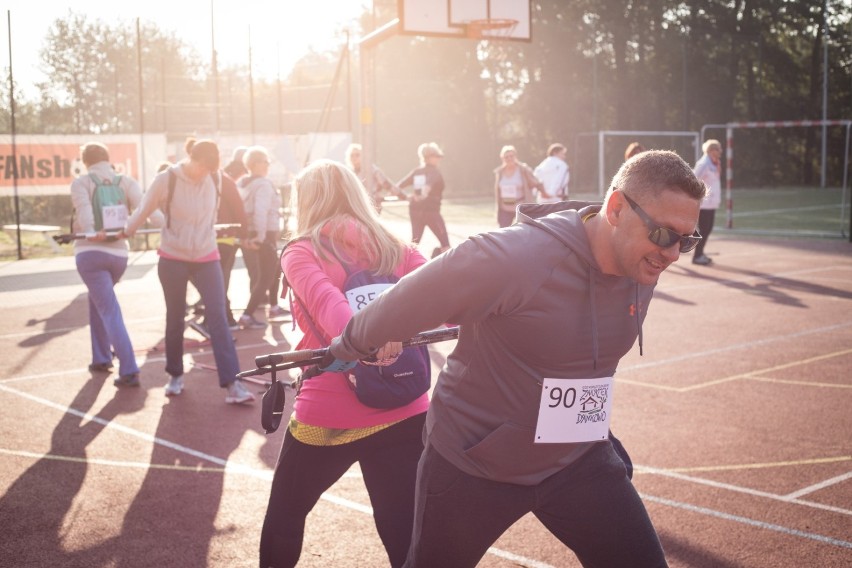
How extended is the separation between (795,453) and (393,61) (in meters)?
48.6

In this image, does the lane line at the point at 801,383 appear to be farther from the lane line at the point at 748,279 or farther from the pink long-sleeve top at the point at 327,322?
the lane line at the point at 748,279

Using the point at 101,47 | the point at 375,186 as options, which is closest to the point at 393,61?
the point at 101,47

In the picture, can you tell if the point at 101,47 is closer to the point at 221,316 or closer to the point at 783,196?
the point at 783,196

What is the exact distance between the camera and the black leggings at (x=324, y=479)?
3.53 metres

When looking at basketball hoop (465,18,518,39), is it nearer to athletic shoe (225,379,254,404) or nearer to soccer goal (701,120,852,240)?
athletic shoe (225,379,254,404)

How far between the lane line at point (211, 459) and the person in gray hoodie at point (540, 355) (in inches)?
74.3

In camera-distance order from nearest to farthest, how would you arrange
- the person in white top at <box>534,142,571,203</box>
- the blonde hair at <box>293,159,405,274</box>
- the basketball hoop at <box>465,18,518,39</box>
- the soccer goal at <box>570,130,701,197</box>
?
the blonde hair at <box>293,159,405,274</box>, the basketball hoop at <box>465,18,518,39</box>, the person in white top at <box>534,142,571,203</box>, the soccer goal at <box>570,130,701,197</box>

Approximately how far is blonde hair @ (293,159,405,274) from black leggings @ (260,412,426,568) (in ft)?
2.14

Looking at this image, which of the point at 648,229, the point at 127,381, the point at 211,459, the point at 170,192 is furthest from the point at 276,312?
the point at 648,229

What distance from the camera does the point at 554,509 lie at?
113 inches

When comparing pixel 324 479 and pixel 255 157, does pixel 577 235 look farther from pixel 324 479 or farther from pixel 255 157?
pixel 255 157

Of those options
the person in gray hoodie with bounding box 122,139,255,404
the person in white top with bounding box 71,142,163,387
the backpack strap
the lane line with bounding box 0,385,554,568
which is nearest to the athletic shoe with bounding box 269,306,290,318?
the person in white top with bounding box 71,142,163,387

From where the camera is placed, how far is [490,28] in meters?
16.6

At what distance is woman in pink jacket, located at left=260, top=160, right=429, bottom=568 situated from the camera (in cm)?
351
